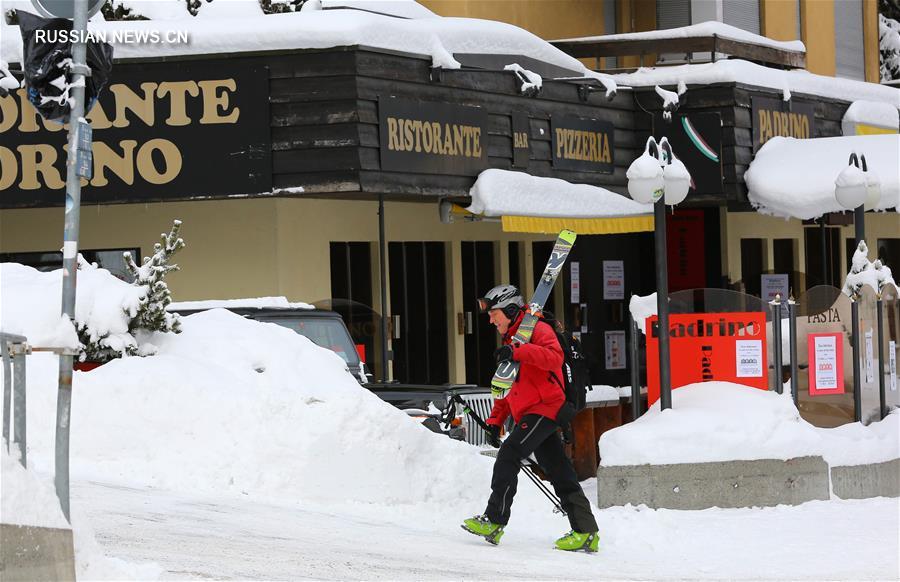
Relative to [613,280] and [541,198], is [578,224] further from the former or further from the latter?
[613,280]

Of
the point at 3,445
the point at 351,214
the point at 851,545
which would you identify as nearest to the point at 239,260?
the point at 351,214

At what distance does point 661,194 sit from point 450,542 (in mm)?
4718

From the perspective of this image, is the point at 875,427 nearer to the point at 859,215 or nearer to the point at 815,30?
the point at 859,215

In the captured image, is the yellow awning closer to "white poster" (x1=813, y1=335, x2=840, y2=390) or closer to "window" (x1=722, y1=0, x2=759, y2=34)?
"white poster" (x1=813, y1=335, x2=840, y2=390)

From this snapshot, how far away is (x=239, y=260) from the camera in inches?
717

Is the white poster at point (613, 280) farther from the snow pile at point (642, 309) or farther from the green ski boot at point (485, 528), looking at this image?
the green ski boot at point (485, 528)

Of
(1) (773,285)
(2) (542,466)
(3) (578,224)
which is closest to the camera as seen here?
(2) (542,466)

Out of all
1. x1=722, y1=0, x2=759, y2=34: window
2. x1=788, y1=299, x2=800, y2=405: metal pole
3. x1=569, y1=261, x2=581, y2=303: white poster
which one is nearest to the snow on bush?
x1=722, y1=0, x2=759, y2=34: window

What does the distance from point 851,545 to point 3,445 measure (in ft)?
21.4

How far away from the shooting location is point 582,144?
838 inches

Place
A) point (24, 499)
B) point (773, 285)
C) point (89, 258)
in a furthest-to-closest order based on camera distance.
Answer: point (773, 285)
point (89, 258)
point (24, 499)

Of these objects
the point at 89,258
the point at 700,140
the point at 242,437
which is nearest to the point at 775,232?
the point at 700,140

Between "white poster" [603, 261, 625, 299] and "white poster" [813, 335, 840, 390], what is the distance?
10.8 m

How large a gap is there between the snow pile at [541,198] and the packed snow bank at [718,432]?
5832 mm
